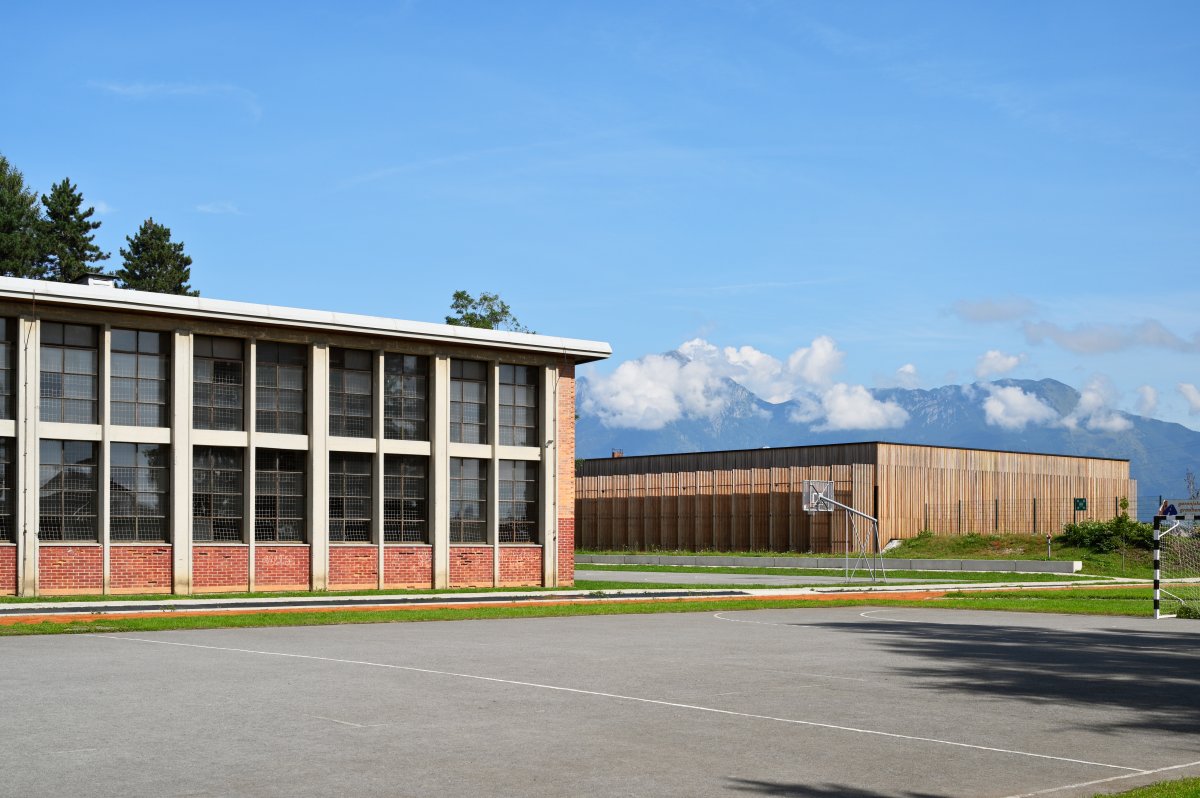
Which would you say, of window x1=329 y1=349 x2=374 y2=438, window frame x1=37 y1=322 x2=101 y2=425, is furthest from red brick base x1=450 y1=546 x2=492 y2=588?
window frame x1=37 y1=322 x2=101 y2=425

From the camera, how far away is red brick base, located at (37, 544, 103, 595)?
3438 centimetres

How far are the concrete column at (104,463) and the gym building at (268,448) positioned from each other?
0.17 ft

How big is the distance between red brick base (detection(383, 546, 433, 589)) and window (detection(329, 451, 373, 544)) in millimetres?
914

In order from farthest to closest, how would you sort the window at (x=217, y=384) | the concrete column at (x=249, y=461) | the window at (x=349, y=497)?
the window at (x=349, y=497) < the concrete column at (x=249, y=461) < the window at (x=217, y=384)

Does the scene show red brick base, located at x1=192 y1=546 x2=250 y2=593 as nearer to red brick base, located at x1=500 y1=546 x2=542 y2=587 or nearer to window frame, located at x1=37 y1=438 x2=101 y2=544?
window frame, located at x1=37 y1=438 x2=101 y2=544

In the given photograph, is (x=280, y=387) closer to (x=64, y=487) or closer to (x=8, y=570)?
(x=64, y=487)

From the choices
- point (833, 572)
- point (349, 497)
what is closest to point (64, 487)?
point (349, 497)

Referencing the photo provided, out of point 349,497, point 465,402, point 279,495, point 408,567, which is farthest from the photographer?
point 465,402

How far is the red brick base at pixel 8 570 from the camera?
111ft

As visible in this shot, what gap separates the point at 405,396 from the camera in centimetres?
4072

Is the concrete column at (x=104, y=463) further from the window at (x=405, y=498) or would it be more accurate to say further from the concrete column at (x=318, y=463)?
the window at (x=405, y=498)

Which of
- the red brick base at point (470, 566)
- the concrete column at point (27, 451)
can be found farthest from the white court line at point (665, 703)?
the red brick base at point (470, 566)

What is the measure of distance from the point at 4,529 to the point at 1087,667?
27.3 meters

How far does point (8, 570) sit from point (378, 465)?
10.5 metres
